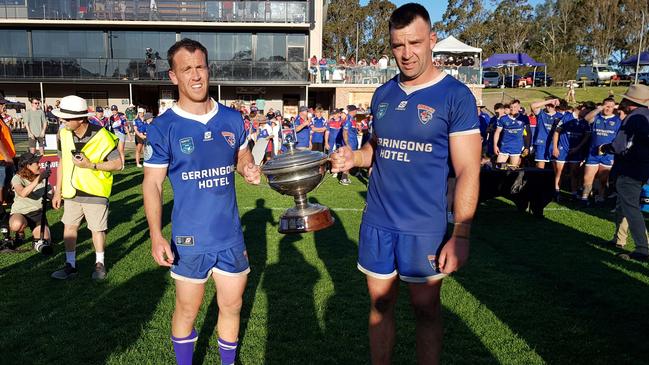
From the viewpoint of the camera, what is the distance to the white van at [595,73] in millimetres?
45375

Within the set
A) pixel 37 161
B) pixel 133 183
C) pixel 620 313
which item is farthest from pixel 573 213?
pixel 133 183

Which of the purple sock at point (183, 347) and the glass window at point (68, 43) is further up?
the glass window at point (68, 43)

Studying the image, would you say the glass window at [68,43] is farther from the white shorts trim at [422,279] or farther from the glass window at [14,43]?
the white shorts trim at [422,279]

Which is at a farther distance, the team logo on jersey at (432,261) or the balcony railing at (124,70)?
the balcony railing at (124,70)

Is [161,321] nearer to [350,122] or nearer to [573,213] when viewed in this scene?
[573,213]

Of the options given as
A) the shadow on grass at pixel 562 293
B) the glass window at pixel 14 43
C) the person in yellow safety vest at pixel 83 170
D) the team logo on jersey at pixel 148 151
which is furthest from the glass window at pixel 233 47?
the team logo on jersey at pixel 148 151

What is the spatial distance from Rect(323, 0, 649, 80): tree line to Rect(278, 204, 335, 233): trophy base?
55.3 m

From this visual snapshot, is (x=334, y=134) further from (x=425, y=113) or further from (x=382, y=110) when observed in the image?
(x=425, y=113)

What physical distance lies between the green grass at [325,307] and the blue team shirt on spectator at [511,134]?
5.18 meters

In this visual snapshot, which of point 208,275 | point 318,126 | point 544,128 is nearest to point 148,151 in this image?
point 208,275

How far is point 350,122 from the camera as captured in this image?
13.7 meters

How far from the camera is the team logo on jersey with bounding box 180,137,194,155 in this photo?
2.86 meters

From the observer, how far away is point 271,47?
31797 millimetres

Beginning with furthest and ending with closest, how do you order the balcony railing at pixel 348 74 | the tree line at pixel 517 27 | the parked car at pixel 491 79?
the tree line at pixel 517 27, the parked car at pixel 491 79, the balcony railing at pixel 348 74
